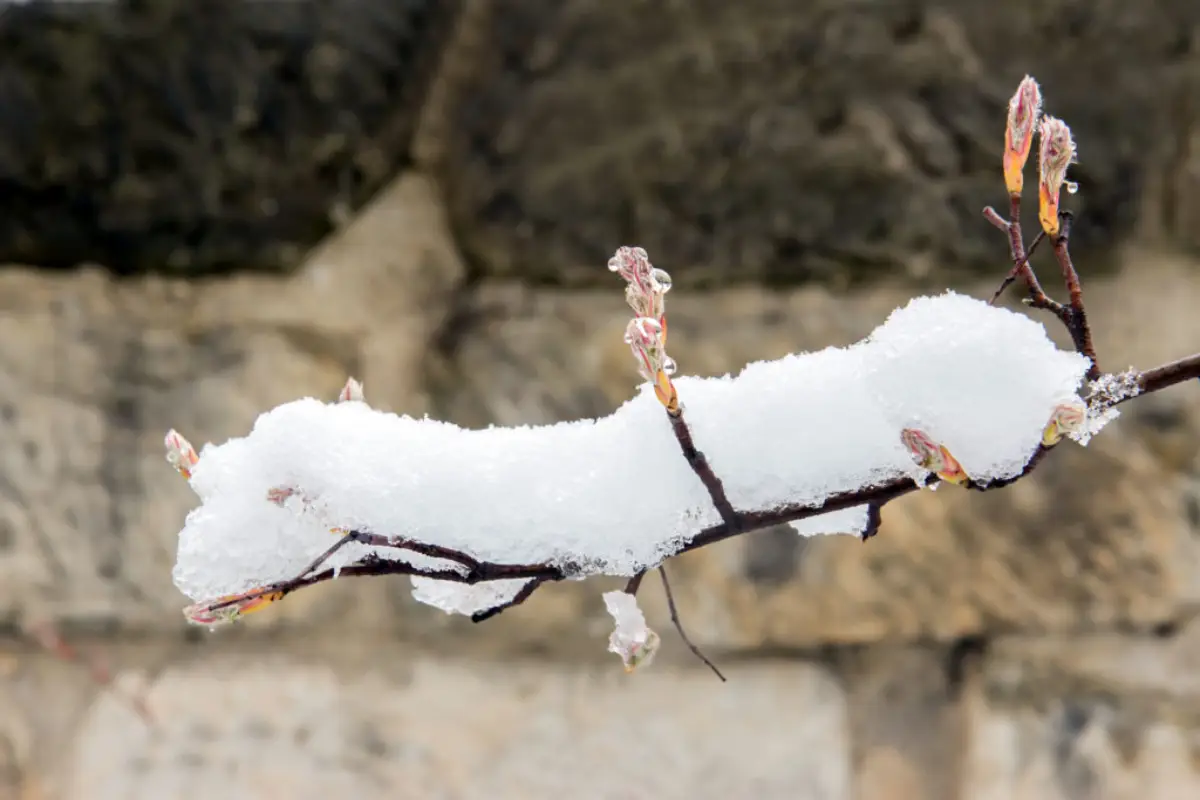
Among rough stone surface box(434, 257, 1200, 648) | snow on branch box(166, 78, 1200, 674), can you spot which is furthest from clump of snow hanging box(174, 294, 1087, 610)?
rough stone surface box(434, 257, 1200, 648)

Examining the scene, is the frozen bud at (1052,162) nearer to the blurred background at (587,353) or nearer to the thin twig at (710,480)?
the thin twig at (710,480)

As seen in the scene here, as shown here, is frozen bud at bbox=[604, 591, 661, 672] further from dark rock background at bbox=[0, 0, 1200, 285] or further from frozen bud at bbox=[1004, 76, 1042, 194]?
dark rock background at bbox=[0, 0, 1200, 285]

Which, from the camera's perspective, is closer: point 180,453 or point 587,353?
point 180,453

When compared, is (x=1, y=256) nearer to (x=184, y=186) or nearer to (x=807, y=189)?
(x=184, y=186)

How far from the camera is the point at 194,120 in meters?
0.63

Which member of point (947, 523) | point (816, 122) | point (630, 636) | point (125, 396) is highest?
point (816, 122)

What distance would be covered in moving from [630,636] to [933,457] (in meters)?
0.09

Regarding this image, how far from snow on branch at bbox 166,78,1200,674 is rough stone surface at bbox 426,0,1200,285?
401mm

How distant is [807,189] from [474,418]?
288 millimetres

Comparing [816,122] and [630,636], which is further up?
[816,122]

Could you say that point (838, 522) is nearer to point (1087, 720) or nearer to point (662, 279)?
point (662, 279)

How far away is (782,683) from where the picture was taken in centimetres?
66

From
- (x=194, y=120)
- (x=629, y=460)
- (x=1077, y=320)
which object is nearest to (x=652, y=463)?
(x=629, y=460)

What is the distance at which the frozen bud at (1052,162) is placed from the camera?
0.20 m
